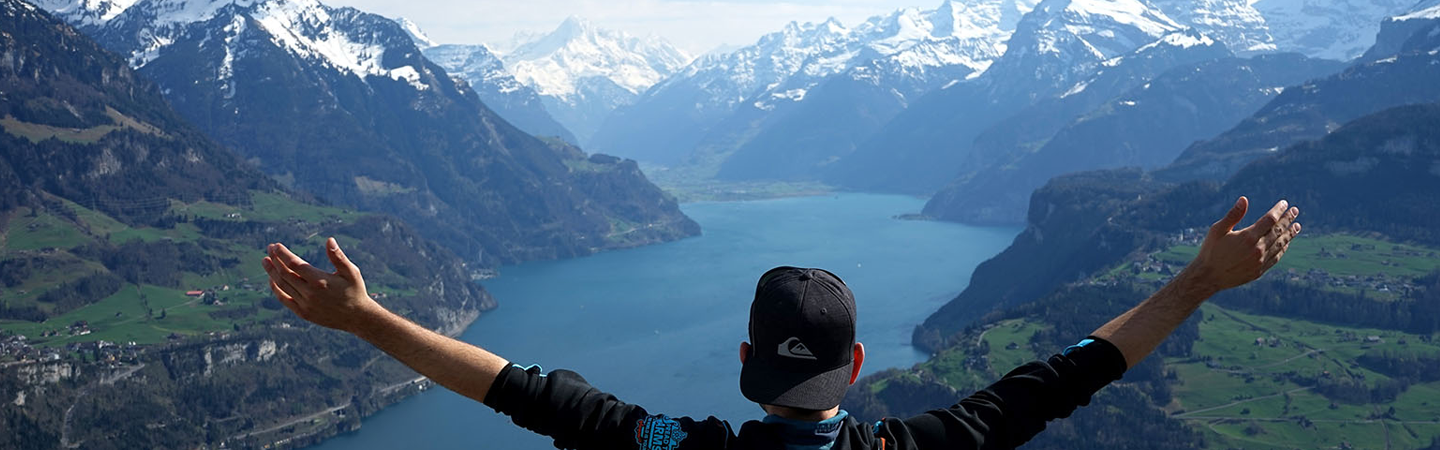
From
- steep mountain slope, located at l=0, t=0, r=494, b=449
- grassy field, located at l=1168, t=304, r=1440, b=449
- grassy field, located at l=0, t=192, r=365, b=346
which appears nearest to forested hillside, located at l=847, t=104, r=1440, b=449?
grassy field, located at l=1168, t=304, r=1440, b=449

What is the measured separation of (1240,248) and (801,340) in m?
2.36

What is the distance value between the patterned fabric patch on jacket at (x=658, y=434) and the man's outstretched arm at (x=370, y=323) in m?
0.73

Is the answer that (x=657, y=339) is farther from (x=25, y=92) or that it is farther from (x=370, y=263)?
(x=25, y=92)

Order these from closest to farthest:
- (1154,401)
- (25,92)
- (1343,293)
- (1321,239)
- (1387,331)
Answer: (1154,401) → (1387,331) → (1343,293) → (1321,239) → (25,92)

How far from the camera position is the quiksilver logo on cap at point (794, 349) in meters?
4.78

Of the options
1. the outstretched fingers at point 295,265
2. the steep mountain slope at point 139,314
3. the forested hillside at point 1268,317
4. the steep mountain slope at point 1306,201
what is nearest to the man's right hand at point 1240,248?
the outstretched fingers at point 295,265

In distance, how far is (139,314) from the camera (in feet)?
481

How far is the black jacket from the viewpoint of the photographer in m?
4.84

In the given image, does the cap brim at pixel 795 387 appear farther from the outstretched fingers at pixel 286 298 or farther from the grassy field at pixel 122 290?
the grassy field at pixel 122 290

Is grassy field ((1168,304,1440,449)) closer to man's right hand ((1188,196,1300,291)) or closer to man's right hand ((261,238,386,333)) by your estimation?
man's right hand ((1188,196,1300,291))

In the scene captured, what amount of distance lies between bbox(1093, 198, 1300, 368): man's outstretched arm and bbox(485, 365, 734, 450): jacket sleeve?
2.12 meters

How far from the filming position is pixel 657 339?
150500mm

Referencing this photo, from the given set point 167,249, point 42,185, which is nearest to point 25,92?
point 42,185

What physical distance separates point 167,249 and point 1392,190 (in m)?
187
